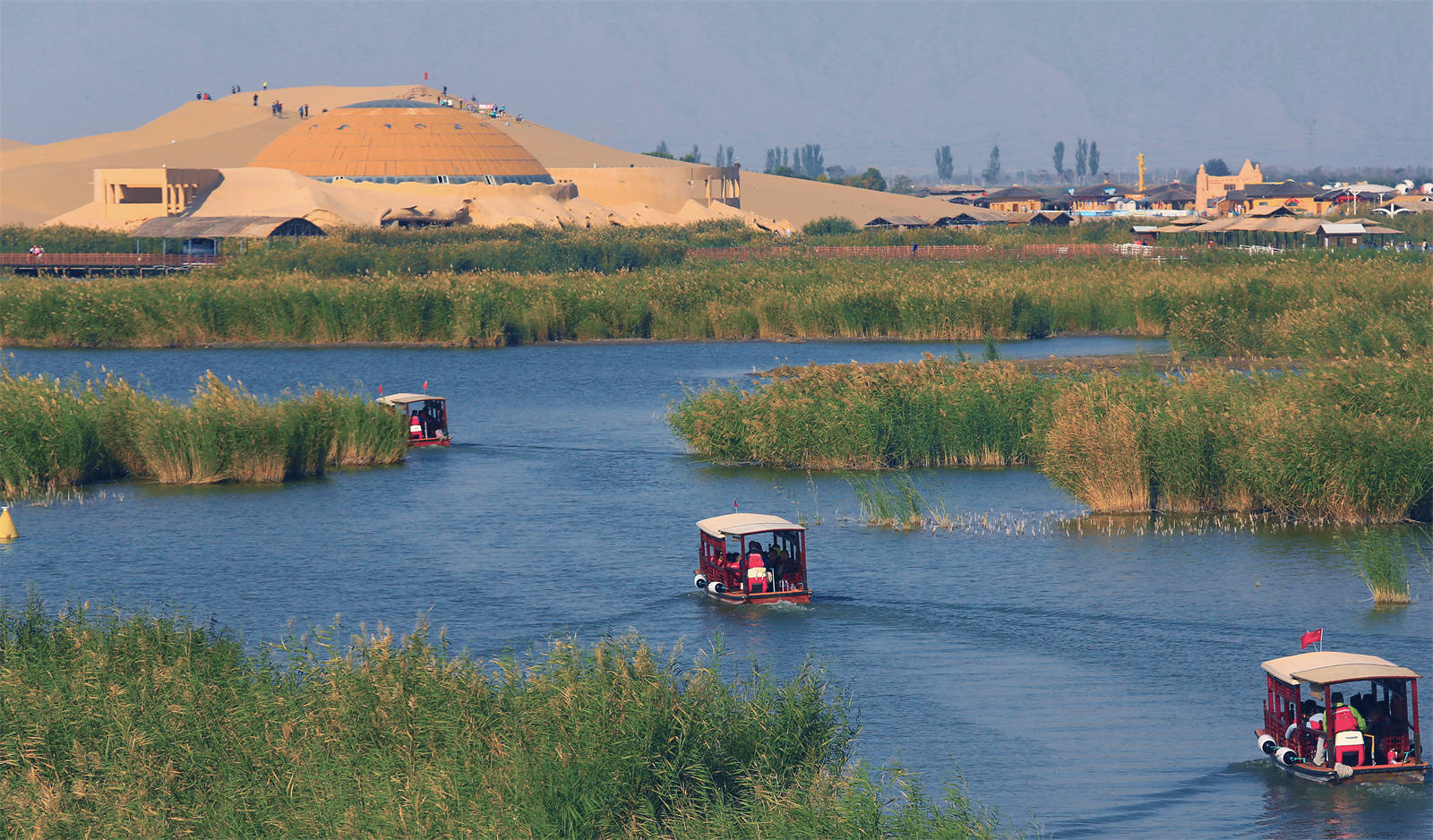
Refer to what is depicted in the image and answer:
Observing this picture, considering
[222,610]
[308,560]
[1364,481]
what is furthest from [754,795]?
[1364,481]

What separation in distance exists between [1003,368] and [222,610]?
2309 cm

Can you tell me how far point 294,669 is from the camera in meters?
20.2

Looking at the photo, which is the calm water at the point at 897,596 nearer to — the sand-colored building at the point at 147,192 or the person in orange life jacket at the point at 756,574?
the person in orange life jacket at the point at 756,574

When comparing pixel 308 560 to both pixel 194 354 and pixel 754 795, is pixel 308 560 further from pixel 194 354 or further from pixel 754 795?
pixel 194 354

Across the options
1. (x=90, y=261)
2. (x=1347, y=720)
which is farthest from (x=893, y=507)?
(x=90, y=261)

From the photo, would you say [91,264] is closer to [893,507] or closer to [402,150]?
[402,150]

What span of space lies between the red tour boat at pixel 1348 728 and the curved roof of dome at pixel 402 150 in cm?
16457

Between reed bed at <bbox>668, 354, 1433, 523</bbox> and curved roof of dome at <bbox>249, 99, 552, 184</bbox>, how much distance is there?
14148cm

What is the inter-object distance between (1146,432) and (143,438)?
2411cm

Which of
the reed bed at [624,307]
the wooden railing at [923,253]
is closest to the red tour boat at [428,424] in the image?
the reed bed at [624,307]

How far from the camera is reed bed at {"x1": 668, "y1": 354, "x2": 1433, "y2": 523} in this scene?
110ft

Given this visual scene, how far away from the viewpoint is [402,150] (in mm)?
184250

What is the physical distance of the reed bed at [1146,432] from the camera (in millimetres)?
33594

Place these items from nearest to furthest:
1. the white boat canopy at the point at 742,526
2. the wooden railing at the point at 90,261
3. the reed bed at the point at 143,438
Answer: the white boat canopy at the point at 742,526
the reed bed at the point at 143,438
the wooden railing at the point at 90,261
